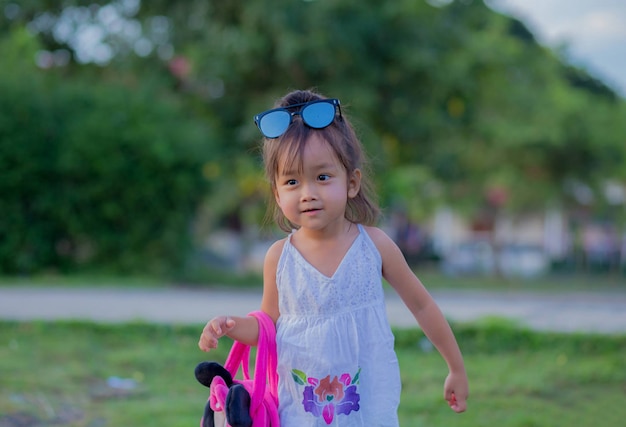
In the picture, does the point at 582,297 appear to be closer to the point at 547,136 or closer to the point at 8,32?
the point at 547,136

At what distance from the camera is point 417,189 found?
22516 mm

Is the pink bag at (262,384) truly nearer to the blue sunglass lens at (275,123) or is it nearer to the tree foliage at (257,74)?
the blue sunglass lens at (275,123)

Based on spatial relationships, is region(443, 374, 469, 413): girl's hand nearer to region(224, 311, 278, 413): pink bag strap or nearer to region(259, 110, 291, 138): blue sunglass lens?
region(224, 311, 278, 413): pink bag strap

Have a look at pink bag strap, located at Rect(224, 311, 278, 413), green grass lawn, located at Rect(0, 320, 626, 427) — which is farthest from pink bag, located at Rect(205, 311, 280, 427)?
green grass lawn, located at Rect(0, 320, 626, 427)

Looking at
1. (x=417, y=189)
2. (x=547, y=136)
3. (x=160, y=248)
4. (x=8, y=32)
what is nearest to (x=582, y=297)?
(x=547, y=136)

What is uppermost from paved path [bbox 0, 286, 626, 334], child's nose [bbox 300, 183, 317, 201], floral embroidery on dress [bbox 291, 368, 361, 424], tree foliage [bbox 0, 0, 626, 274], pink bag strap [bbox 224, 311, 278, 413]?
tree foliage [bbox 0, 0, 626, 274]

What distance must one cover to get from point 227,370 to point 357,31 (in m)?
11.8

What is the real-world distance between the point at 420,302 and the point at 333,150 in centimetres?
55

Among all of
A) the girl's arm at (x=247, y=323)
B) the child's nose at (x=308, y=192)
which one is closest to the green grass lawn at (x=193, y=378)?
the girl's arm at (x=247, y=323)

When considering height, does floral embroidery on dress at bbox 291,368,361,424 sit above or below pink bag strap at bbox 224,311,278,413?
below

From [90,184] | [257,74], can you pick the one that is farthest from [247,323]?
[257,74]

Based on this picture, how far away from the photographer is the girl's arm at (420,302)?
2340 mm

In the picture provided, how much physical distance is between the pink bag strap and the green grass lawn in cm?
159

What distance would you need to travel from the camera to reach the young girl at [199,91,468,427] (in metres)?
2.18
